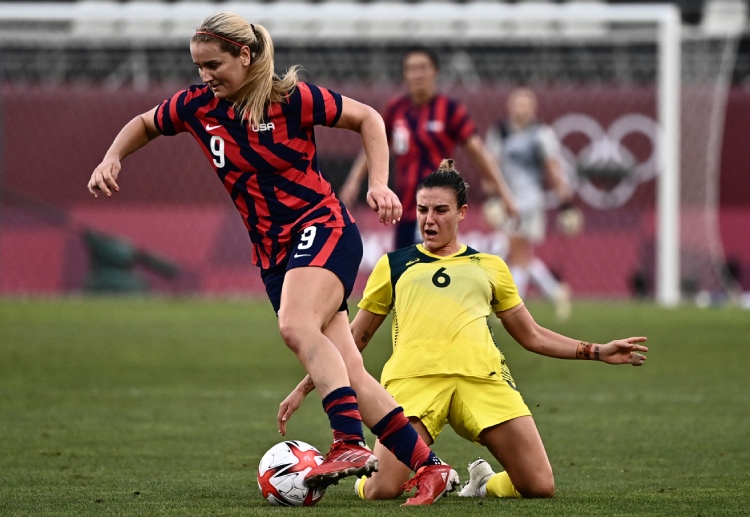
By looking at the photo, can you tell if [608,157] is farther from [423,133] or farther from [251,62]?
[251,62]

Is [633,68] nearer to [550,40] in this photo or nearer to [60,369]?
[550,40]

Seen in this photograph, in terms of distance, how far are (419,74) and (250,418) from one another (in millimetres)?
3164

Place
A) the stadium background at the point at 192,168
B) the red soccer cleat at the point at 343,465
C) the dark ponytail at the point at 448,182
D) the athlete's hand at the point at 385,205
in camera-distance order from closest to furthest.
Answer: the red soccer cleat at the point at 343,465
the athlete's hand at the point at 385,205
the dark ponytail at the point at 448,182
the stadium background at the point at 192,168

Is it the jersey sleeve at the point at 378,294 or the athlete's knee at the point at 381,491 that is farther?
the jersey sleeve at the point at 378,294

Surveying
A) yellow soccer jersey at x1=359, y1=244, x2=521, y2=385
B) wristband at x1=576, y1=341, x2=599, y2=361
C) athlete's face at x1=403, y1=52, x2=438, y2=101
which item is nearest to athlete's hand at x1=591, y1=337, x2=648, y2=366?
wristband at x1=576, y1=341, x2=599, y2=361

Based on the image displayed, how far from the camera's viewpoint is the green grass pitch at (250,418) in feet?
18.3

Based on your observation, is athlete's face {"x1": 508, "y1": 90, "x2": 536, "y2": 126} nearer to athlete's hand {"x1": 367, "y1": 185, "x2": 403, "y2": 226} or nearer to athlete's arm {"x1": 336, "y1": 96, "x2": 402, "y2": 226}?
athlete's arm {"x1": 336, "y1": 96, "x2": 402, "y2": 226}

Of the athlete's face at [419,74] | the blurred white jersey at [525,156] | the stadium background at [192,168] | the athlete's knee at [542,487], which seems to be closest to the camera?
the athlete's knee at [542,487]

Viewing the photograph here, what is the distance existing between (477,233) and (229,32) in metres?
13.7

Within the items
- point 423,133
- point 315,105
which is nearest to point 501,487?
point 315,105

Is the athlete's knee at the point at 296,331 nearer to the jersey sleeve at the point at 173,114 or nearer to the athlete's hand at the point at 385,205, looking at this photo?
the athlete's hand at the point at 385,205

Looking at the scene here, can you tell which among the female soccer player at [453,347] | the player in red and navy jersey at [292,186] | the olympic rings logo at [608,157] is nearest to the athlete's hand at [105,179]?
the player in red and navy jersey at [292,186]

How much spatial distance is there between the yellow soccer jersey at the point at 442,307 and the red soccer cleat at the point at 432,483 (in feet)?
1.90

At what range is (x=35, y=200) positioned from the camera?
774 inches
